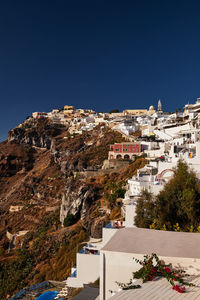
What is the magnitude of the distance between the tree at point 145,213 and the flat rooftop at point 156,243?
3965mm

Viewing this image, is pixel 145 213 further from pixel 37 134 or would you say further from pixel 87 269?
pixel 37 134

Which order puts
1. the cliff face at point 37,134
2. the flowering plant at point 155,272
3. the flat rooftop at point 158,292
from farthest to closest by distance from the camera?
the cliff face at point 37,134
the flowering plant at point 155,272
the flat rooftop at point 158,292

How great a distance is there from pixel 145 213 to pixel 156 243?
203 inches

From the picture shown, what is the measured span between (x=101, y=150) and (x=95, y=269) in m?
39.1

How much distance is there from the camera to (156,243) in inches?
286

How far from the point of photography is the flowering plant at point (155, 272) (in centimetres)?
591

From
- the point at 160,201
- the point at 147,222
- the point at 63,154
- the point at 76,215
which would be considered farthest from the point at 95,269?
the point at 63,154

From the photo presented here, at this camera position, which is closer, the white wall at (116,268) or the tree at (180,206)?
the white wall at (116,268)

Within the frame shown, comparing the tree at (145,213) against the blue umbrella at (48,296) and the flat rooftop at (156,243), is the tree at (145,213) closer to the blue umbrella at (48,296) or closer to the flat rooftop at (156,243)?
the flat rooftop at (156,243)

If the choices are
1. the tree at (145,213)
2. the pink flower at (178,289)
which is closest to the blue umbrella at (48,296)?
the tree at (145,213)

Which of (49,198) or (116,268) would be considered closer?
(116,268)

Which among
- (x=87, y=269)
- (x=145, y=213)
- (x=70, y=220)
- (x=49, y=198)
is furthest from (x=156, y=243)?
(x=49, y=198)

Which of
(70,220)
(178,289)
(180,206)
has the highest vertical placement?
(180,206)

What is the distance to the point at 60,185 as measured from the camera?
49594mm
